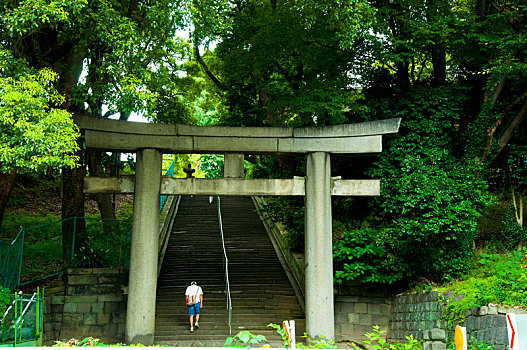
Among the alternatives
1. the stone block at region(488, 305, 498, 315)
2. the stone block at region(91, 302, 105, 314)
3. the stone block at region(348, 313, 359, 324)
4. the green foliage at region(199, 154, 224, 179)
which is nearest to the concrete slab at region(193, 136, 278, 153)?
the stone block at region(91, 302, 105, 314)

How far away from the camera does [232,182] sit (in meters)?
10.9

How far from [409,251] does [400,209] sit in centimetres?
103

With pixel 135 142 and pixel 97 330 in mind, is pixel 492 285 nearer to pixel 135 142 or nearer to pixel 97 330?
pixel 135 142

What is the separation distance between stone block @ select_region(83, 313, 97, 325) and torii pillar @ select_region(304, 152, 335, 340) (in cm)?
526

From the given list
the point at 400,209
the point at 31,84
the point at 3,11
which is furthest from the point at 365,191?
the point at 3,11

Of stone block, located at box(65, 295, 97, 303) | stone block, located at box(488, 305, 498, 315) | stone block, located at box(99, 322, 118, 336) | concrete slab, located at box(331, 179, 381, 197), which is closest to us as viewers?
stone block, located at box(488, 305, 498, 315)

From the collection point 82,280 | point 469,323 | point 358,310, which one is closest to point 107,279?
point 82,280

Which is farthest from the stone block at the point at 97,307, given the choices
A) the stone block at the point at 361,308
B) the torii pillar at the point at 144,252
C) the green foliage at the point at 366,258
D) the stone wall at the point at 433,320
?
the stone wall at the point at 433,320

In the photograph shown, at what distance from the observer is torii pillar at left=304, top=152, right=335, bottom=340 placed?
1046 centimetres

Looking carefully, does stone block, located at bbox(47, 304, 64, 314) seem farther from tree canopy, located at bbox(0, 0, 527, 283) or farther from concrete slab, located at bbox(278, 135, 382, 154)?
concrete slab, located at bbox(278, 135, 382, 154)

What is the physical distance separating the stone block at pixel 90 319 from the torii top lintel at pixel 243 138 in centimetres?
418

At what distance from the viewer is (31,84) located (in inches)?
326

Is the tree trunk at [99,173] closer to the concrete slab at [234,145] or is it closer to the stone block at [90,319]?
the stone block at [90,319]

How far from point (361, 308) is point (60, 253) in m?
9.01
